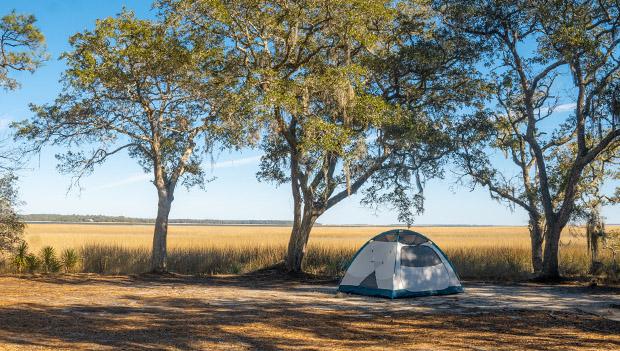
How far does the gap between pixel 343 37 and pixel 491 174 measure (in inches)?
314

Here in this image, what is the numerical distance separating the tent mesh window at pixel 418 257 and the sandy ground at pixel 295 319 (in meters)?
1.05

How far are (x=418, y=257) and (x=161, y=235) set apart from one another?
39.8ft

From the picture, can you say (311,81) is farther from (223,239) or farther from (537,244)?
(223,239)

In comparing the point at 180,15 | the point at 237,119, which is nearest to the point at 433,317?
the point at 237,119

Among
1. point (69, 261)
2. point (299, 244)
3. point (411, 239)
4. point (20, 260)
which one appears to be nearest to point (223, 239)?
point (69, 261)

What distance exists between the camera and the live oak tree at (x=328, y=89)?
20.7 m

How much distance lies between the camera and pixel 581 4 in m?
20.5

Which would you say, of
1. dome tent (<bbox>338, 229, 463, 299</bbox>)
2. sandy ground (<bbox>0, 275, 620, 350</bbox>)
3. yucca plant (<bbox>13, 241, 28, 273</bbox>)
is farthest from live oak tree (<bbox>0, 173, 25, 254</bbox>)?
dome tent (<bbox>338, 229, 463, 299</bbox>)

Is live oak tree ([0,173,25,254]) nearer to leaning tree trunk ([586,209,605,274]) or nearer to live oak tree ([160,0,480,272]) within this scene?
live oak tree ([160,0,480,272])

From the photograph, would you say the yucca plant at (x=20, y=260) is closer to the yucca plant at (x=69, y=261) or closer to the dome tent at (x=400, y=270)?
the yucca plant at (x=69, y=261)

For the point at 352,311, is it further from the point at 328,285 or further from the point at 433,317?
the point at 328,285

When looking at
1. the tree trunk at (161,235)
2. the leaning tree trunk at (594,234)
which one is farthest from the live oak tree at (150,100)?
the leaning tree trunk at (594,234)

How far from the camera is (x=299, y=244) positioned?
24375 millimetres

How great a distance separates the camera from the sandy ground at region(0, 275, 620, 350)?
32.9 ft
